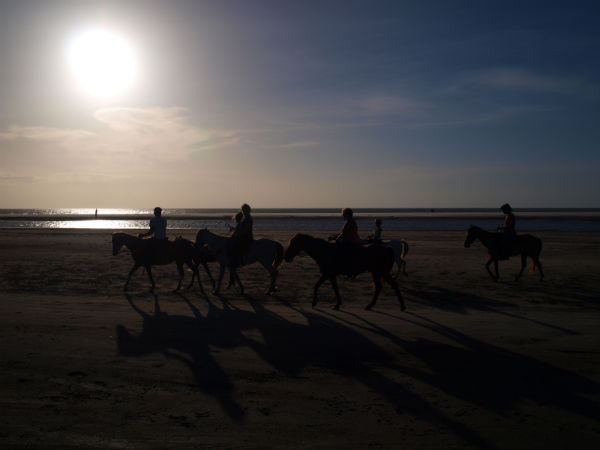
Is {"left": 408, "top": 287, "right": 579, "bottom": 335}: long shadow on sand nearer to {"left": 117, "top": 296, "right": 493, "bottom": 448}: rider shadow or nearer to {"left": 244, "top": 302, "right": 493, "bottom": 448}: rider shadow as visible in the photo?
{"left": 244, "top": 302, "right": 493, "bottom": 448}: rider shadow

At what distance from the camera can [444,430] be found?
4.32 m

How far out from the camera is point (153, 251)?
1193 cm

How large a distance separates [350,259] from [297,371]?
421 centimetres

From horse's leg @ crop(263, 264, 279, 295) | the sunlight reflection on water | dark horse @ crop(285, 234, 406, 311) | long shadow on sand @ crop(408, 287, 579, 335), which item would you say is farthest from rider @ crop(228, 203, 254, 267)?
the sunlight reflection on water

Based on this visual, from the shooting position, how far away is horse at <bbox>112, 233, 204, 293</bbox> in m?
11.9

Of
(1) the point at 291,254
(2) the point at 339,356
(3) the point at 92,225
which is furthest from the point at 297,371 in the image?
(3) the point at 92,225

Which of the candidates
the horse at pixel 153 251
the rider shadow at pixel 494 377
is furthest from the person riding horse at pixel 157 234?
the rider shadow at pixel 494 377

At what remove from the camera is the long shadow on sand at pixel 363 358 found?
498 centimetres

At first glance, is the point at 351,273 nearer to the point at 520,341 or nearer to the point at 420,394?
the point at 520,341

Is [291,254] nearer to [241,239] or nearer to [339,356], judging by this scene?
[241,239]

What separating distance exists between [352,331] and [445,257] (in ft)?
44.5

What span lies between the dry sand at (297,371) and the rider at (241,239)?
1.11 m

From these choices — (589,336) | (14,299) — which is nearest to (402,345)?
(589,336)

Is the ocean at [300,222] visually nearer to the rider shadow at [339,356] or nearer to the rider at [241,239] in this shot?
the rider at [241,239]
